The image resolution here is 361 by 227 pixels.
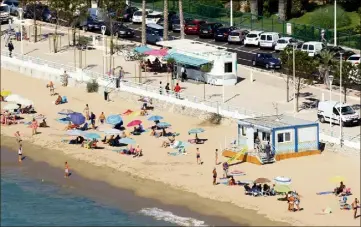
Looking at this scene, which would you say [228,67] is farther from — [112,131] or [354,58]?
[112,131]

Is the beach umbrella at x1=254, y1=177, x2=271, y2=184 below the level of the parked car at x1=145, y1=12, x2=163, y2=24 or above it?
below

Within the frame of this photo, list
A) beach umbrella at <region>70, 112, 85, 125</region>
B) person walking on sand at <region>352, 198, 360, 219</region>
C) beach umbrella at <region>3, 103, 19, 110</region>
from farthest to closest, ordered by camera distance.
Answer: beach umbrella at <region>3, 103, 19, 110</region> < beach umbrella at <region>70, 112, 85, 125</region> < person walking on sand at <region>352, 198, 360, 219</region>

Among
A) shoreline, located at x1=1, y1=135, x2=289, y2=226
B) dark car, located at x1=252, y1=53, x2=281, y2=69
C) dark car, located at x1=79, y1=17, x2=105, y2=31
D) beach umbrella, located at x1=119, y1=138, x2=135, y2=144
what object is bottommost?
shoreline, located at x1=1, y1=135, x2=289, y2=226

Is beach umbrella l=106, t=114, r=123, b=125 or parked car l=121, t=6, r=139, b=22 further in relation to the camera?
parked car l=121, t=6, r=139, b=22

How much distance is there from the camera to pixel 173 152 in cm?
6388

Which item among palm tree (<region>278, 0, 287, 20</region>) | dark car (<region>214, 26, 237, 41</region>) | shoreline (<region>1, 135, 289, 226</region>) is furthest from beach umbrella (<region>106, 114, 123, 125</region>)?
palm tree (<region>278, 0, 287, 20</region>)

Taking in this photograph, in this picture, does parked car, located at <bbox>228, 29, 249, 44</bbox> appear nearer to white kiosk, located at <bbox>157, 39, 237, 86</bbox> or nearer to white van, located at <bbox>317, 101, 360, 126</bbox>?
white kiosk, located at <bbox>157, 39, 237, 86</bbox>

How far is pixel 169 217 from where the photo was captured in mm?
54844

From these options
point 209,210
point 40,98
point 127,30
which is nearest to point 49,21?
point 127,30

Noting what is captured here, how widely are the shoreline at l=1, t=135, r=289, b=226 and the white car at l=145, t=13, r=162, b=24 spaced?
25.7 m

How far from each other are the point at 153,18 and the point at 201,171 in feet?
111

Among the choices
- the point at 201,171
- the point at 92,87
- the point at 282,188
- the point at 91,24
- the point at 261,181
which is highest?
the point at 91,24

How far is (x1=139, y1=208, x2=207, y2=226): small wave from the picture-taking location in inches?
2124

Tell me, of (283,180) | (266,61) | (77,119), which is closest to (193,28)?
(266,61)
